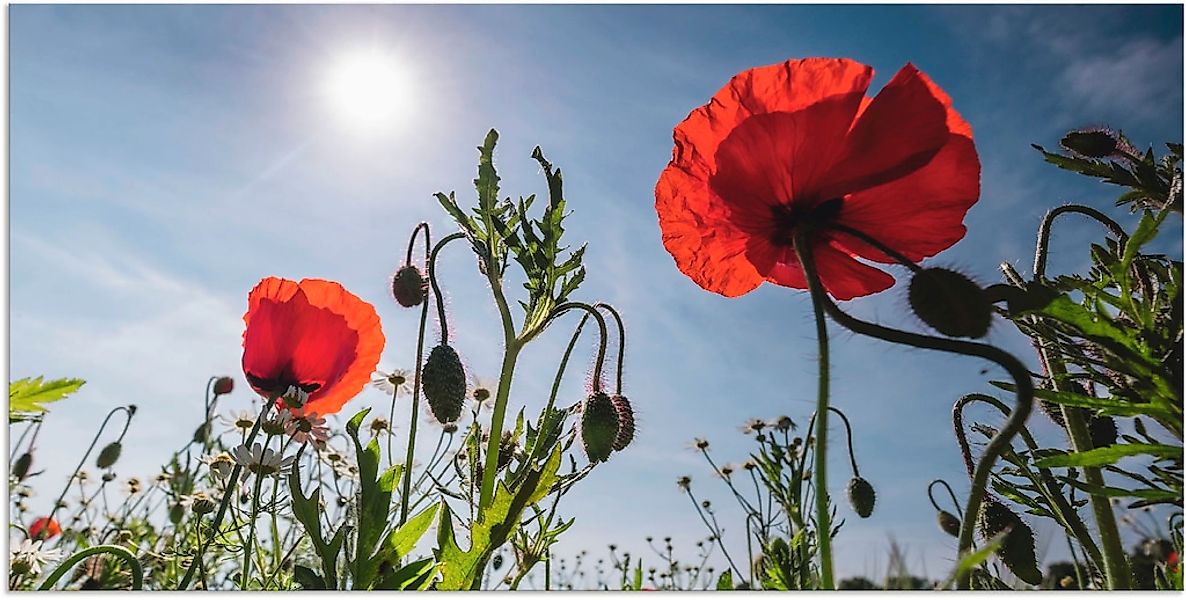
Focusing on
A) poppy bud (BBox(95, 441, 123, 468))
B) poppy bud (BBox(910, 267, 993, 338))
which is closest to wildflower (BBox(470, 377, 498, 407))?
poppy bud (BBox(95, 441, 123, 468))

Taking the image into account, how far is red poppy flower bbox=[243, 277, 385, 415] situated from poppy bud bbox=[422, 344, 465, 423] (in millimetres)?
149

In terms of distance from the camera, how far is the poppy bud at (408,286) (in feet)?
4.78

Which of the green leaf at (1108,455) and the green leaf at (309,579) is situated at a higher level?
the green leaf at (1108,455)

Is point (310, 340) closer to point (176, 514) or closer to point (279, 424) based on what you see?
point (279, 424)

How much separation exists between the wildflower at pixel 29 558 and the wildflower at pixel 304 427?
1.32ft

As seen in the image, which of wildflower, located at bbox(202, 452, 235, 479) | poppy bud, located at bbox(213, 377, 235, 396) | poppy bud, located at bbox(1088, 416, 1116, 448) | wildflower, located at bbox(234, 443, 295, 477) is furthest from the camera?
poppy bud, located at bbox(213, 377, 235, 396)

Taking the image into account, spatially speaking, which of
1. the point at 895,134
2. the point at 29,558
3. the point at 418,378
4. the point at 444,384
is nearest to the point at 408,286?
the point at 418,378

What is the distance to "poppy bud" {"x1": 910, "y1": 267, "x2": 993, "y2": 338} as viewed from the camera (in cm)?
69

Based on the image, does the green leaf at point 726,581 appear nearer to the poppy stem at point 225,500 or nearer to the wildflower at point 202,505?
the poppy stem at point 225,500

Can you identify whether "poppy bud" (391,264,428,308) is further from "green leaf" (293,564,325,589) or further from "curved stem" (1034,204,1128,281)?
"curved stem" (1034,204,1128,281)

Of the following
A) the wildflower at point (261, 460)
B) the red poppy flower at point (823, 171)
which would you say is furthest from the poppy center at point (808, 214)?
the wildflower at point (261, 460)

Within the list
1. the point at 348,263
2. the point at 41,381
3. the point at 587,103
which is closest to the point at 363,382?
the point at 348,263

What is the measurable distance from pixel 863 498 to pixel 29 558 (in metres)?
1.28

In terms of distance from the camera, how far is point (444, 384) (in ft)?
3.67
